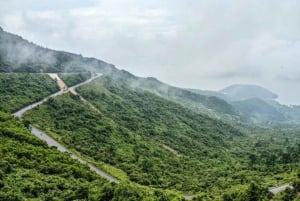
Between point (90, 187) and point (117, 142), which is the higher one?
point (90, 187)

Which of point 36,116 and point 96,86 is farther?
point 96,86

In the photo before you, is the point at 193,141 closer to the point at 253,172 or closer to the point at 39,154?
the point at 253,172

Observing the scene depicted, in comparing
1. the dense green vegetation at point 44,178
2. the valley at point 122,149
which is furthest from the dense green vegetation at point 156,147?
the dense green vegetation at point 44,178

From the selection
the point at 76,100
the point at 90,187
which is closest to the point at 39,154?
the point at 90,187

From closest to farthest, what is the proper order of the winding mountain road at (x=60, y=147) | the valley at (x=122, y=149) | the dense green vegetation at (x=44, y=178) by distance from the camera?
1. the dense green vegetation at (x=44, y=178)
2. the valley at (x=122, y=149)
3. the winding mountain road at (x=60, y=147)

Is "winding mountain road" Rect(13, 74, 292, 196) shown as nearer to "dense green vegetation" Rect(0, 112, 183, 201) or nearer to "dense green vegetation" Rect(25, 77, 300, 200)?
"dense green vegetation" Rect(25, 77, 300, 200)

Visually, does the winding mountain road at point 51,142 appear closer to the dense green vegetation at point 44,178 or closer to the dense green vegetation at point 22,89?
the dense green vegetation at point 22,89

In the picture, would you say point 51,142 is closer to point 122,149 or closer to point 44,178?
point 122,149

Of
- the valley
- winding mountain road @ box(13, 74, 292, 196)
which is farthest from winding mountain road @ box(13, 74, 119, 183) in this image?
the valley
